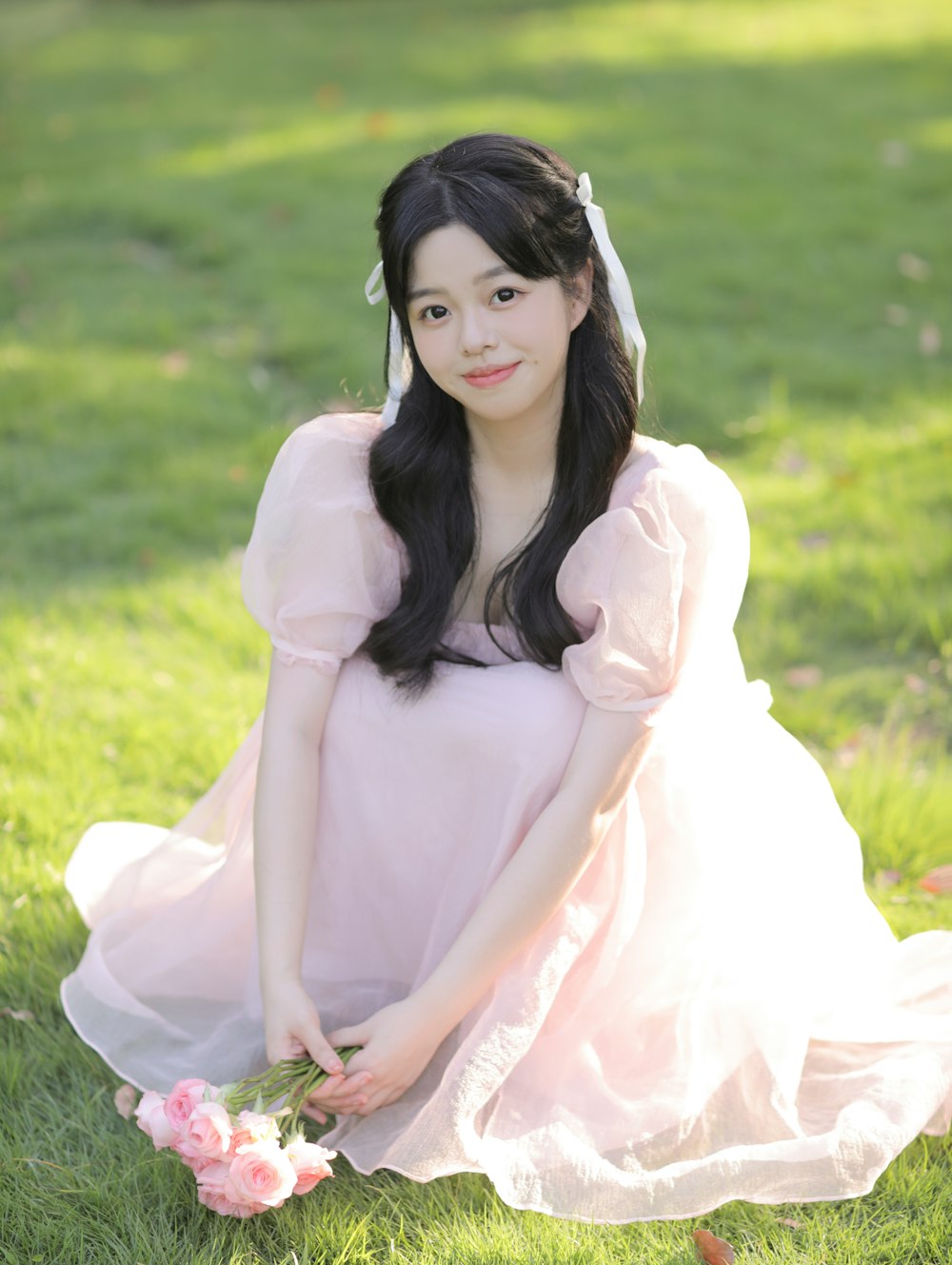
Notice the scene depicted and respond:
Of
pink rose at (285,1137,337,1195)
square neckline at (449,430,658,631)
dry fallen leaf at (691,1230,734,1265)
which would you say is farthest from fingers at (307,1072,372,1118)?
square neckline at (449,430,658,631)

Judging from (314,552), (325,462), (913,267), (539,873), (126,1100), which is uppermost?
(325,462)

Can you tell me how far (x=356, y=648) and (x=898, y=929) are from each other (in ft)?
3.54

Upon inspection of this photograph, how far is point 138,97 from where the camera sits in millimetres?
7426

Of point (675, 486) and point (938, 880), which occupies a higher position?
point (675, 486)

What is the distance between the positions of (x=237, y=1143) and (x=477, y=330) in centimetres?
109

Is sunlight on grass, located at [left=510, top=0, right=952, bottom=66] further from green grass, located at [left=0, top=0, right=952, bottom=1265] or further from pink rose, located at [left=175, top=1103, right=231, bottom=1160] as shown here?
pink rose, located at [left=175, top=1103, right=231, bottom=1160]

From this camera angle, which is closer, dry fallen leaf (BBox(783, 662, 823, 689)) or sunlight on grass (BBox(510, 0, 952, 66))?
dry fallen leaf (BBox(783, 662, 823, 689))

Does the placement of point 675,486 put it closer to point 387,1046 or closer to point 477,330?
point 477,330

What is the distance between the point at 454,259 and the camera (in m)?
1.92

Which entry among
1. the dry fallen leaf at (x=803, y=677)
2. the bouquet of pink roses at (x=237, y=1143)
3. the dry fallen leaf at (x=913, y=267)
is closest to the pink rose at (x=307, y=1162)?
the bouquet of pink roses at (x=237, y=1143)

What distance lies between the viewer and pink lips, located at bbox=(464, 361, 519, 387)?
6.53ft

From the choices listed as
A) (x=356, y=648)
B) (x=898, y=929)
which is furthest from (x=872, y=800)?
(x=356, y=648)

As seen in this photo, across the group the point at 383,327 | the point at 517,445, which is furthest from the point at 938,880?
the point at 383,327

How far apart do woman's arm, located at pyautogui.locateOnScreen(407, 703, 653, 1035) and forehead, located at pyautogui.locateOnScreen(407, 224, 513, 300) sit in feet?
2.00
